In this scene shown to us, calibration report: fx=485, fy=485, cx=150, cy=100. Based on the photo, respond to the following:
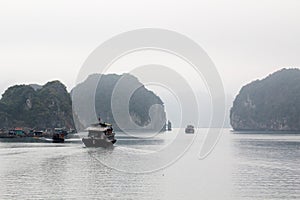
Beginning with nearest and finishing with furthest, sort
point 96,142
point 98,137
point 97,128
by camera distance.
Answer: point 96,142 < point 98,137 < point 97,128

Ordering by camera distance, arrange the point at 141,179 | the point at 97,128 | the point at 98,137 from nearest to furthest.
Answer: the point at 141,179 → the point at 98,137 → the point at 97,128

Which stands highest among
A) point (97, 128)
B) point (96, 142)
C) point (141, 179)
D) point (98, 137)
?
point (97, 128)

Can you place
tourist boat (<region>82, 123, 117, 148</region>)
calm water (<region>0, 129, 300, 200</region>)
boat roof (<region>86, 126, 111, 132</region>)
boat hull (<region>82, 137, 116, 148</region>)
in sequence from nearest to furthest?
calm water (<region>0, 129, 300, 200</region>) → boat hull (<region>82, 137, 116, 148</region>) → tourist boat (<region>82, 123, 117, 148</region>) → boat roof (<region>86, 126, 111, 132</region>)

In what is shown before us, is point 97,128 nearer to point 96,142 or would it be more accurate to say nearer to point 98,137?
point 98,137

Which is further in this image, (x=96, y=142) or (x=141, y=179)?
(x=96, y=142)

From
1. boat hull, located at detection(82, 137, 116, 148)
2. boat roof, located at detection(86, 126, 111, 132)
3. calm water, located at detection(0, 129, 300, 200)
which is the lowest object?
calm water, located at detection(0, 129, 300, 200)

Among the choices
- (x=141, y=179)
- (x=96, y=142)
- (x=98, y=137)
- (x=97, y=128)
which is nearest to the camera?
(x=141, y=179)

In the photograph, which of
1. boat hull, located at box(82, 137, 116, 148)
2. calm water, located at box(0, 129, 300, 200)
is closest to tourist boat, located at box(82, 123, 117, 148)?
boat hull, located at box(82, 137, 116, 148)

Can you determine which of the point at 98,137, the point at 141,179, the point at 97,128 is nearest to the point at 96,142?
the point at 98,137

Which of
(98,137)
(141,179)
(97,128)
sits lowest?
(141,179)

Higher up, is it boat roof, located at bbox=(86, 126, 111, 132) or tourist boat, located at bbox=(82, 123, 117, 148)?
boat roof, located at bbox=(86, 126, 111, 132)

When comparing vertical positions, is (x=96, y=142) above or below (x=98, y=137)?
below

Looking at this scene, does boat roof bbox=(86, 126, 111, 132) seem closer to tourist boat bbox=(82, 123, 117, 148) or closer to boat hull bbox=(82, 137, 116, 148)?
tourist boat bbox=(82, 123, 117, 148)

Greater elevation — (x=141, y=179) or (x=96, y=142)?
(x=96, y=142)
